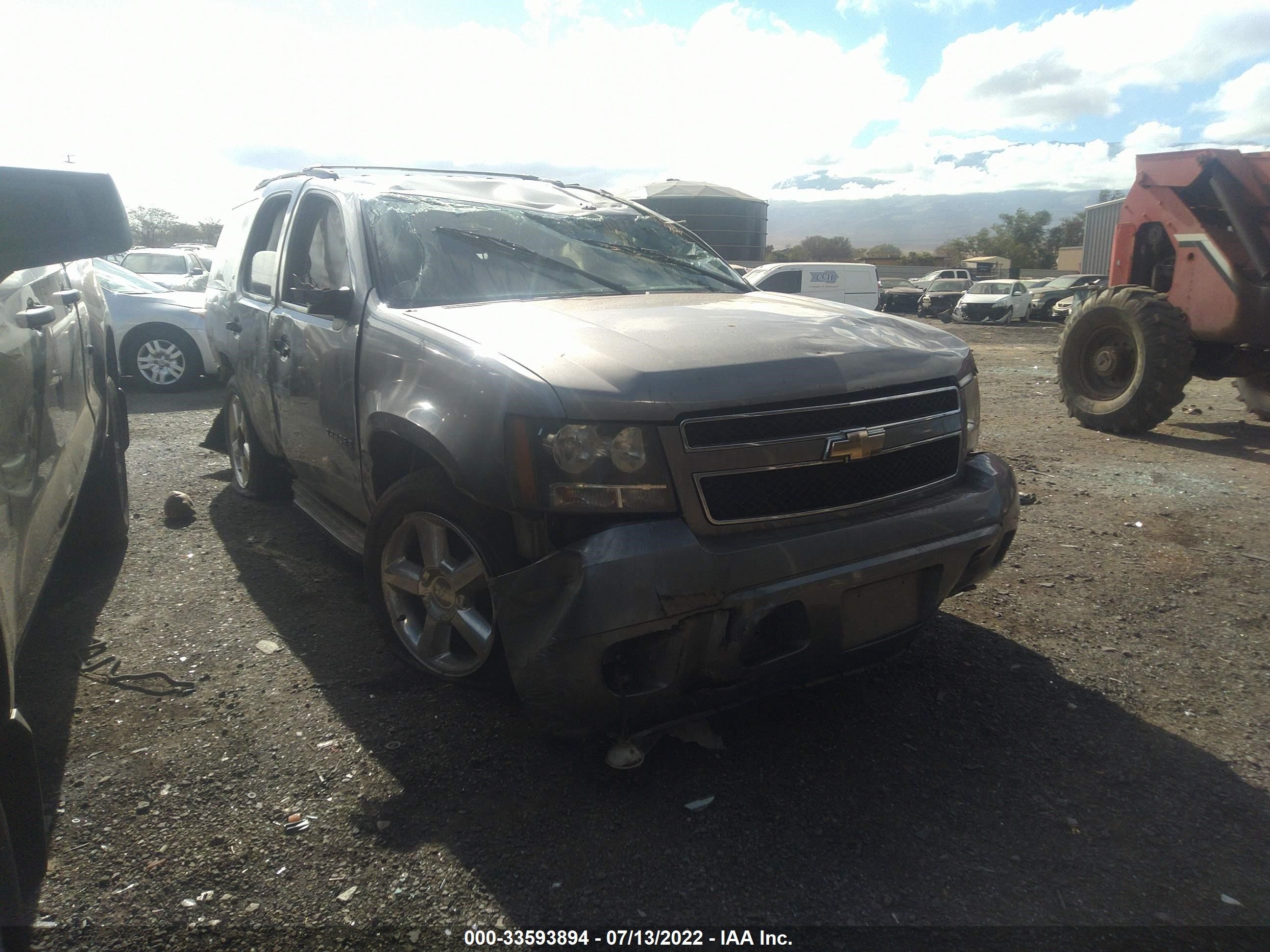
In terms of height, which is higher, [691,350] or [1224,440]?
[691,350]

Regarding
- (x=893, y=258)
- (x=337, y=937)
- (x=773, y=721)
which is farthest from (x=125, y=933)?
(x=893, y=258)

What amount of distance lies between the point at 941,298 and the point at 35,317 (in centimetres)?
3445

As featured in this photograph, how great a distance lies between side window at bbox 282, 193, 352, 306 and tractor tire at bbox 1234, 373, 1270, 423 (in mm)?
8061

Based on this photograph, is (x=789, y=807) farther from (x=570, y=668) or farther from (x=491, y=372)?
(x=491, y=372)

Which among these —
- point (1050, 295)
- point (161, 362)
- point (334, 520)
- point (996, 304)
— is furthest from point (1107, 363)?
point (1050, 295)

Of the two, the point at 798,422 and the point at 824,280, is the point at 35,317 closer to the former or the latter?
the point at 798,422

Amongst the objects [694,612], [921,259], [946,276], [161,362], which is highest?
[921,259]

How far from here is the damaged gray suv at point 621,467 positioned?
231 cm

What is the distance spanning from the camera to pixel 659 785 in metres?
2.67

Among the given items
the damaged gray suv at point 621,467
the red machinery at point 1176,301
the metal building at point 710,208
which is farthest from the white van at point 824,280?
the damaged gray suv at point 621,467

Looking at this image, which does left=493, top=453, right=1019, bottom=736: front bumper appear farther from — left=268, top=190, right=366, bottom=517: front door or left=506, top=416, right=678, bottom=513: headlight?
left=268, top=190, right=366, bottom=517: front door

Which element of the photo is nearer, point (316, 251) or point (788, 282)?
point (316, 251)

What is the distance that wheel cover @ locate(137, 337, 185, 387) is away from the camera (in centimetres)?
1044

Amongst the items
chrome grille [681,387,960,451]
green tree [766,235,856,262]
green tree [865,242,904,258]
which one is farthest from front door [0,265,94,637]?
green tree [865,242,904,258]
